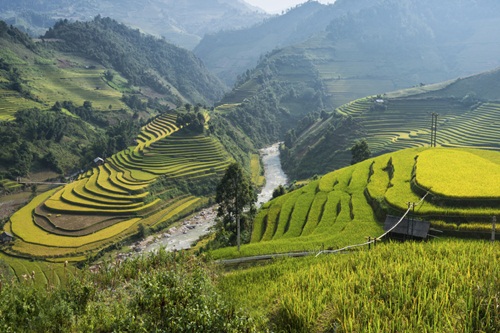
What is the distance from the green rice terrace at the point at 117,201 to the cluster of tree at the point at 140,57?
7645cm

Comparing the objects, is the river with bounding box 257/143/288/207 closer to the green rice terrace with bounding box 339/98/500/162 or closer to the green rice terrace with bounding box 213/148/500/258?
the green rice terrace with bounding box 339/98/500/162

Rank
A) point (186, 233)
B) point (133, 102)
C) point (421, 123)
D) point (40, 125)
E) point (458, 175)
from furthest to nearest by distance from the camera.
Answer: point (133, 102), point (421, 123), point (40, 125), point (186, 233), point (458, 175)

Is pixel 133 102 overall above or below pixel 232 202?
above

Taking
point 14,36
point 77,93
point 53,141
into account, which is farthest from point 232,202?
point 14,36

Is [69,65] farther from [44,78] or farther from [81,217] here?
[81,217]

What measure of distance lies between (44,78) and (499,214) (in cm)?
10727

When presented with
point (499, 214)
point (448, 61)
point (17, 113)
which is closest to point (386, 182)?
point (499, 214)

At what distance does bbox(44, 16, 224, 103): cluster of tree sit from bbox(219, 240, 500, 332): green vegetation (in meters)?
132

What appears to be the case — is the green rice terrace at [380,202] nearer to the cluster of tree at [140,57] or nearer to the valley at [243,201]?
the valley at [243,201]

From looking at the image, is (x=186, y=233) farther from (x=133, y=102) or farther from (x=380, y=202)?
(x=133, y=102)

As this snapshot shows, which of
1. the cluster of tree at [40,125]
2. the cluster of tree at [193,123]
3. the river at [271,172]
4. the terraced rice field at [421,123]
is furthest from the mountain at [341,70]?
the cluster of tree at [40,125]

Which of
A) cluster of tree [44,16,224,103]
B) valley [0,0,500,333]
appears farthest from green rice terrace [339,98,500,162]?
cluster of tree [44,16,224,103]

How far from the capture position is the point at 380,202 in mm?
24641

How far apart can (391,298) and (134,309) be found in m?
6.04
